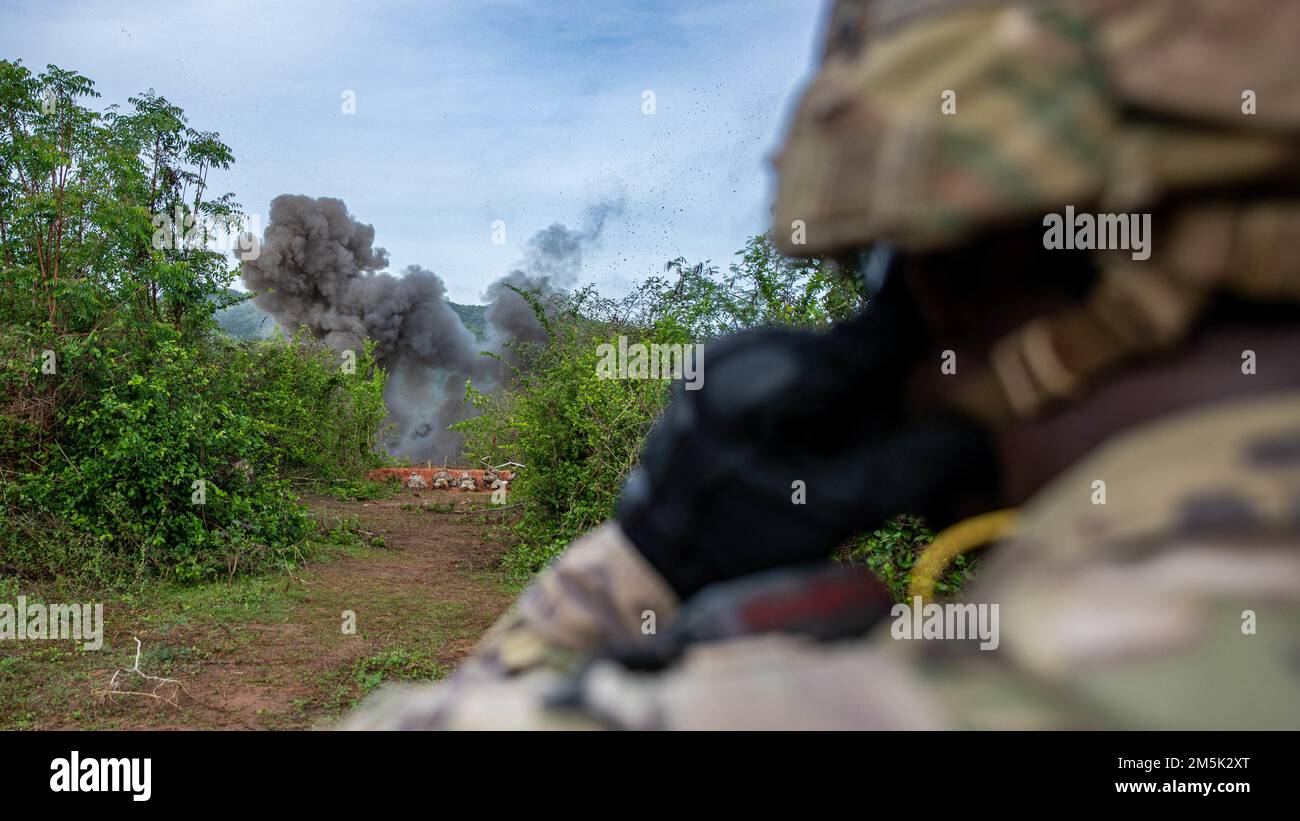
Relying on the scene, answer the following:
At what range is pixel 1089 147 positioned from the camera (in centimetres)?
77

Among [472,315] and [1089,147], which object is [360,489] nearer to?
[1089,147]

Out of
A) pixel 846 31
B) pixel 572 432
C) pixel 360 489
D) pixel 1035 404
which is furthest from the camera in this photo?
pixel 360 489

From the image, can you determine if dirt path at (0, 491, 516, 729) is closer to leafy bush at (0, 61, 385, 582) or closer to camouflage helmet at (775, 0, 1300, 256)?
leafy bush at (0, 61, 385, 582)

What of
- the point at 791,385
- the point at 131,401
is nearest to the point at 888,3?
the point at 791,385

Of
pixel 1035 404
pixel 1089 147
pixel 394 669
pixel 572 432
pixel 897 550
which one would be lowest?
pixel 394 669

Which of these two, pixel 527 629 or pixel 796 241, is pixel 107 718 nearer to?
pixel 527 629

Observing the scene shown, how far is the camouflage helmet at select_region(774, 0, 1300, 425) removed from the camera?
743 mm

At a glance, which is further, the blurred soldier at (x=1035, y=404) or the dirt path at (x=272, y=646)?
the dirt path at (x=272, y=646)

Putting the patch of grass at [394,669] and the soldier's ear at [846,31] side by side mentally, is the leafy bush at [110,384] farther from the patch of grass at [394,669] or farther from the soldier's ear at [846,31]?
the soldier's ear at [846,31]

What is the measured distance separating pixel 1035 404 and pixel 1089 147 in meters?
0.23

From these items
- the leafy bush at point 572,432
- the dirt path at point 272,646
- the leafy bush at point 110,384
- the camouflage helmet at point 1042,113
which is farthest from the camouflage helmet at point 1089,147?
the leafy bush at point 110,384

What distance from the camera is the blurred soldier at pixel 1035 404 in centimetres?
67

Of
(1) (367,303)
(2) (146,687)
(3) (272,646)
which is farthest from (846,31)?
(1) (367,303)

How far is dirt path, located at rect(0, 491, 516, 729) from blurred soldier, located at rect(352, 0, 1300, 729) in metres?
6.33
